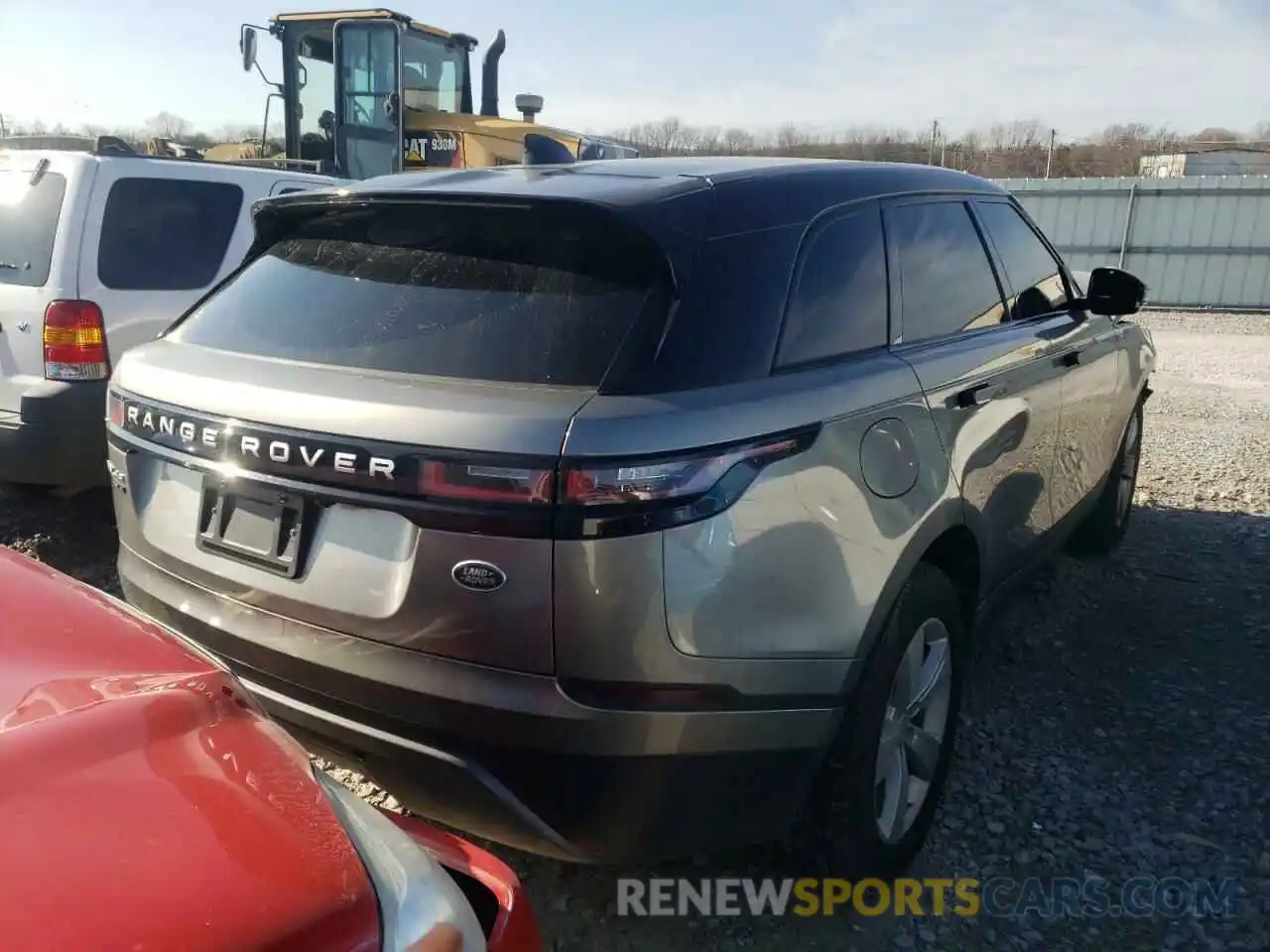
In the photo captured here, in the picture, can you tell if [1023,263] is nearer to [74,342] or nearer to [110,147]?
[74,342]

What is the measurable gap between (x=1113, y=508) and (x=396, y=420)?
13.2 ft

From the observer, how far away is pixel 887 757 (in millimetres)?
2549

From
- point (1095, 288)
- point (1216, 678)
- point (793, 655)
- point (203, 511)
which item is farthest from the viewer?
point (1095, 288)

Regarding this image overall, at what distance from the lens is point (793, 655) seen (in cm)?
209

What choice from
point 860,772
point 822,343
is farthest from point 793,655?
point 822,343

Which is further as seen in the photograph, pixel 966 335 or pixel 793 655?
pixel 966 335

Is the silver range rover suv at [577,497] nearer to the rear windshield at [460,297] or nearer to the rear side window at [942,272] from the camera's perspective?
the rear windshield at [460,297]

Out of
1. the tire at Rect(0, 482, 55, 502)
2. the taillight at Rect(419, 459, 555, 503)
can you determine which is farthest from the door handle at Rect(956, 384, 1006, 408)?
the tire at Rect(0, 482, 55, 502)

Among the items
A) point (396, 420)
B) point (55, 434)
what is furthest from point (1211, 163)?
point (396, 420)

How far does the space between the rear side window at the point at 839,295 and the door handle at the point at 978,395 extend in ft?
1.13

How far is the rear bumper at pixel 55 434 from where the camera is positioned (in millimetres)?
4379

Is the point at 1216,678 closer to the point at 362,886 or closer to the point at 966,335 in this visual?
the point at 966,335

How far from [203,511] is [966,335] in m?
2.17

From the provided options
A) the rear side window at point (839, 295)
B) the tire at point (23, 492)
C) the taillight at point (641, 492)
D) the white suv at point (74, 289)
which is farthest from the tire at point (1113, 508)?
the tire at point (23, 492)
